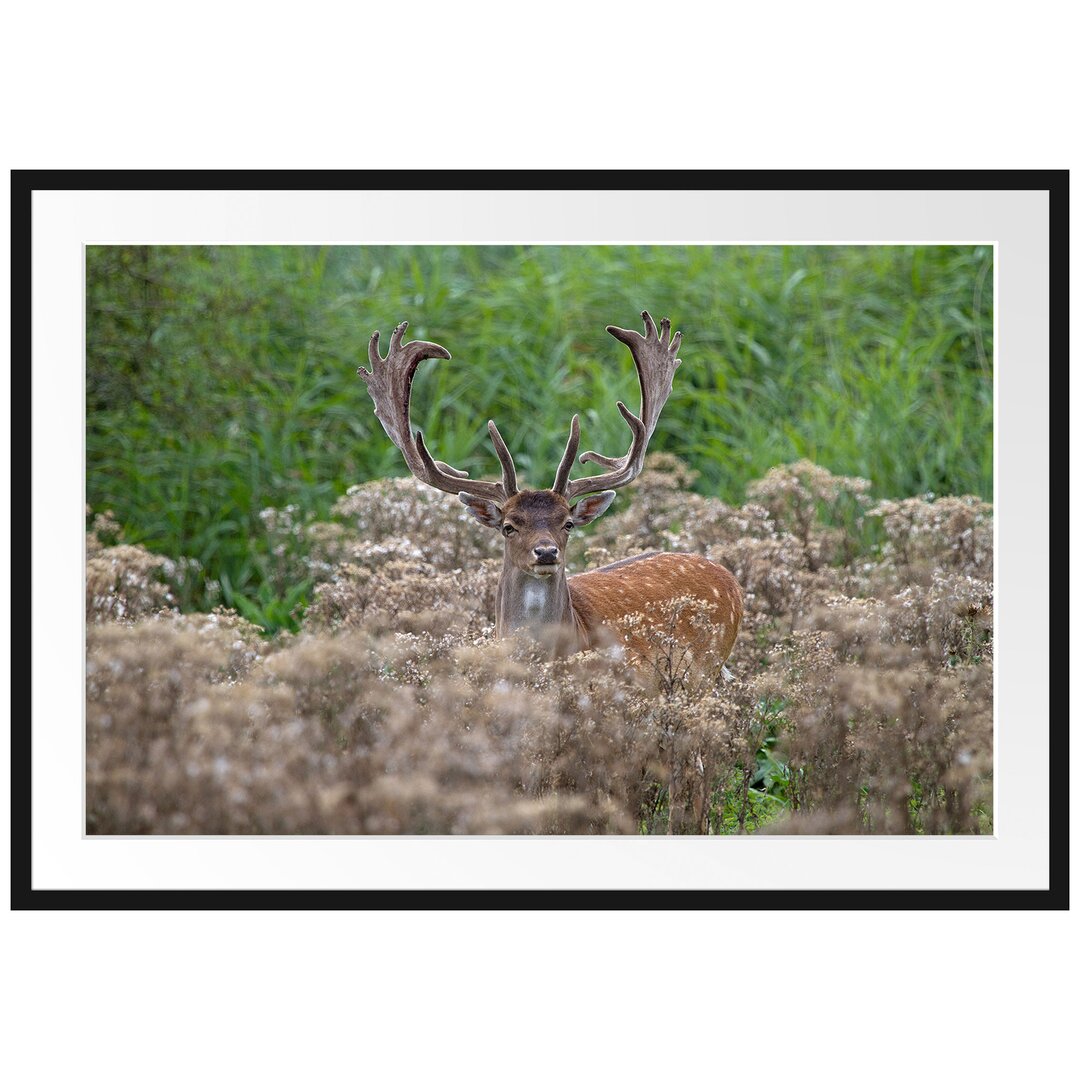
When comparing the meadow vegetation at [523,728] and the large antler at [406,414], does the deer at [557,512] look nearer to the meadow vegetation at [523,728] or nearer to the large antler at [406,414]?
the large antler at [406,414]

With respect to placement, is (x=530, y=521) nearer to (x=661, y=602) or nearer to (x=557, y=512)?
(x=557, y=512)

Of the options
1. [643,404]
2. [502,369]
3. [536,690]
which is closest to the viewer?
[536,690]

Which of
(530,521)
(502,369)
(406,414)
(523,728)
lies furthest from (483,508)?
(502,369)

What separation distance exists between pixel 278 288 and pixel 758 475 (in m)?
3.84

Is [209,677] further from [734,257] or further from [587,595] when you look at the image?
[734,257]

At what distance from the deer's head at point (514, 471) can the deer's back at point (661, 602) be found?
47 centimetres

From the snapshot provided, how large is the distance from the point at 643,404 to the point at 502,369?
15.4 ft

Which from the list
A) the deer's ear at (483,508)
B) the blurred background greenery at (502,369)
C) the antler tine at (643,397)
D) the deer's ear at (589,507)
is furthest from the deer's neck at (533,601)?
the blurred background greenery at (502,369)

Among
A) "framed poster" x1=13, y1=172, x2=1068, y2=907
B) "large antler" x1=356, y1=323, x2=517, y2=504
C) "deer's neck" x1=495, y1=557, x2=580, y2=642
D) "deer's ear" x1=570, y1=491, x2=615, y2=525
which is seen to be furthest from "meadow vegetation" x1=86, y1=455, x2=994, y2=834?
"deer's ear" x1=570, y1=491, x2=615, y2=525

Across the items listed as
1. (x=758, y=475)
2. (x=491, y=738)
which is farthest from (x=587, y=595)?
(x=758, y=475)

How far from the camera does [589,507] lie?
6.65 meters

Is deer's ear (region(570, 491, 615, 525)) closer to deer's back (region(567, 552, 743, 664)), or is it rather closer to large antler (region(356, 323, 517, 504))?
large antler (region(356, 323, 517, 504))

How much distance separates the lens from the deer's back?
663cm

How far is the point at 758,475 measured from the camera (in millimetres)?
10273
